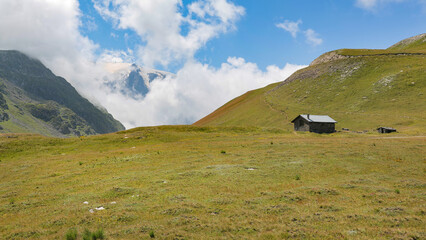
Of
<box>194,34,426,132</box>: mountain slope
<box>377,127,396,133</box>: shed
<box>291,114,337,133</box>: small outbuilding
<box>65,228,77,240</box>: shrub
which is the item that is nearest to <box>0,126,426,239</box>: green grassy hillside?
<box>65,228,77,240</box>: shrub

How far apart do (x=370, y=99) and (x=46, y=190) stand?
12553 cm

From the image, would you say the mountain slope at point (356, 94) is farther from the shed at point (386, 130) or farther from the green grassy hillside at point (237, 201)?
the green grassy hillside at point (237, 201)

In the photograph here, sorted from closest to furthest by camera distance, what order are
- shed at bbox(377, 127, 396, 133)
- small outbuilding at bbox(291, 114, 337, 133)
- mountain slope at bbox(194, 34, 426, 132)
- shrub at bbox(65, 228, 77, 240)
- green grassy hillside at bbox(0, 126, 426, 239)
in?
shrub at bbox(65, 228, 77, 240) < green grassy hillside at bbox(0, 126, 426, 239) < shed at bbox(377, 127, 396, 133) < small outbuilding at bbox(291, 114, 337, 133) < mountain slope at bbox(194, 34, 426, 132)

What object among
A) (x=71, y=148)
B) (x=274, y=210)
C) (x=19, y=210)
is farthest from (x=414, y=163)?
(x=71, y=148)

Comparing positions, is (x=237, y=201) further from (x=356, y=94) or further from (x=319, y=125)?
(x=356, y=94)

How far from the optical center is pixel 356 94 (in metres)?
121

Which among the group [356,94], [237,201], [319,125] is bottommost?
[237,201]

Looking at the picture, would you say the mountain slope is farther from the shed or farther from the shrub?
the shrub

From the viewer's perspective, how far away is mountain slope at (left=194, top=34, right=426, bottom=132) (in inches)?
3703

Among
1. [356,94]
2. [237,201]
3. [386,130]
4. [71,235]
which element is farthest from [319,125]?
[71,235]

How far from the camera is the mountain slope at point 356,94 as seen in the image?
94.1 m

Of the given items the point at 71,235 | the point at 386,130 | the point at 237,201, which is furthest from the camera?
the point at 386,130

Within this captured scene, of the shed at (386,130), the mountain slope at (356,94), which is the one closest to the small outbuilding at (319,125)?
the mountain slope at (356,94)

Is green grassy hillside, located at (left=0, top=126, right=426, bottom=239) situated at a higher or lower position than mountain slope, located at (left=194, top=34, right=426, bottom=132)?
lower
